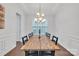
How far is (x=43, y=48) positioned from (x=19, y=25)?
1.80ft

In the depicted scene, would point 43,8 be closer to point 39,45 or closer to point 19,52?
point 39,45

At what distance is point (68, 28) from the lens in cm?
271

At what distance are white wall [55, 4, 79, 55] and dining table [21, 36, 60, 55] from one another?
0.18 meters

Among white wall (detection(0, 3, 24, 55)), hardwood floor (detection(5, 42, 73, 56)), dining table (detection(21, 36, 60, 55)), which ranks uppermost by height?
white wall (detection(0, 3, 24, 55))

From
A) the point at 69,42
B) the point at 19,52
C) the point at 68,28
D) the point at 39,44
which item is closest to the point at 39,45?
the point at 39,44

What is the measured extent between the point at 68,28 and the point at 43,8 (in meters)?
0.67

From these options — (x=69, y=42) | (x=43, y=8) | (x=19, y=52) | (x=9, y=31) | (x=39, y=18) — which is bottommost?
(x=19, y=52)

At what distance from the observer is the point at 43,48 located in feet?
8.04

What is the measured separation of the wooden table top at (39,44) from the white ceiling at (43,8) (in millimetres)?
435

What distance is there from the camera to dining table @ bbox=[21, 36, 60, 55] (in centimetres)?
241

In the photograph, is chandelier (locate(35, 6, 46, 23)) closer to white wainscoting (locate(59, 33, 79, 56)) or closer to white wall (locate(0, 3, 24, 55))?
white wall (locate(0, 3, 24, 55))

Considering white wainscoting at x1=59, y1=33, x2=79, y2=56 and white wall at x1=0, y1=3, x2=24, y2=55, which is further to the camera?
white wainscoting at x1=59, y1=33, x2=79, y2=56

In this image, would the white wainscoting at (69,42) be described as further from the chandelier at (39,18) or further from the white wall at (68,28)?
the chandelier at (39,18)

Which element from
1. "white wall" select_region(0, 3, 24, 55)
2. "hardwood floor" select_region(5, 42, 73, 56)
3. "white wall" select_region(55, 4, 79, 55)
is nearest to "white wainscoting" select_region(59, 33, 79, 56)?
"white wall" select_region(55, 4, 79, 55)
